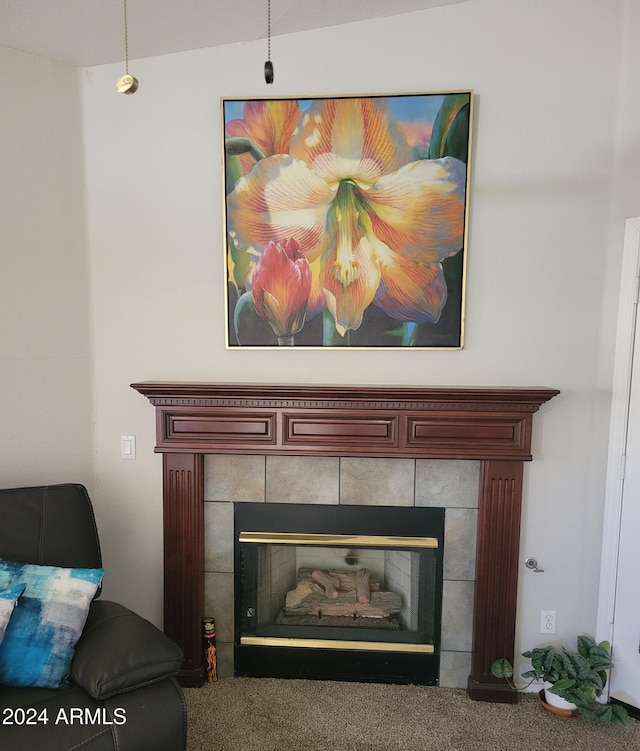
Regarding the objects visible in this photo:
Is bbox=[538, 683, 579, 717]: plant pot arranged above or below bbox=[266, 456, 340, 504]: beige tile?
below

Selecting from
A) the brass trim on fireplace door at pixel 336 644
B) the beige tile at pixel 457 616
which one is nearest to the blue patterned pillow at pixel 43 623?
the brass trim on fireplace door at pixel 336 644

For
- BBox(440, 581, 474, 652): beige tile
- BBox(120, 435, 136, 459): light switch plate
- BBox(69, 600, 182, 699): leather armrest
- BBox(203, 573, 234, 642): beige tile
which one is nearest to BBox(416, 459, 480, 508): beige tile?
BBox(440, 581, 474, 652): beige tile

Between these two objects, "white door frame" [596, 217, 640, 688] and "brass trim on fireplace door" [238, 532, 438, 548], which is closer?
"white door frame" [596, 217, 640, 688]

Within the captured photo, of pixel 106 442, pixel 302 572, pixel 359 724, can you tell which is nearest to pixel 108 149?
pixel 106 442

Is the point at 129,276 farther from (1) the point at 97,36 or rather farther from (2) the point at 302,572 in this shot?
(2) the point at 302,572

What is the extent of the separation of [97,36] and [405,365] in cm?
184

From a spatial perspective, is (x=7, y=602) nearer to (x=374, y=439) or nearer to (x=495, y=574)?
(x=374, y=439)

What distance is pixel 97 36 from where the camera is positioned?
79.7 inches

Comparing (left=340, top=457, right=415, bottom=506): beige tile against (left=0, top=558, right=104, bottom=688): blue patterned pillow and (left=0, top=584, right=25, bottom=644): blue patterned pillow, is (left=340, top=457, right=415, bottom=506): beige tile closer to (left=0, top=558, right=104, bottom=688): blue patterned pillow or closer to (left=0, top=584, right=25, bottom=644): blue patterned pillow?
(left=0, top=558, right=104, bottom=688): blue patterned pillow

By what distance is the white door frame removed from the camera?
2107 mm

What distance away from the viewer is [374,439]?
219 cm

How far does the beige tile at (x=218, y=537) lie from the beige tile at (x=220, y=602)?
43 mm

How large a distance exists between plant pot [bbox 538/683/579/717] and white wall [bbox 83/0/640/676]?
0.21m

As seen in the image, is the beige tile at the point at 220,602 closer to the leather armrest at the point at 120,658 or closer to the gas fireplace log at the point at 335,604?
the gas fireplace log at the point at 335,604
